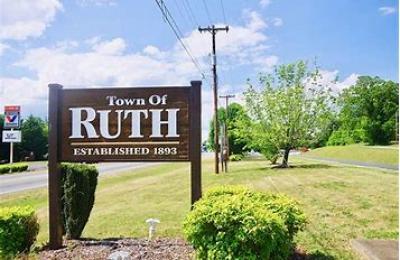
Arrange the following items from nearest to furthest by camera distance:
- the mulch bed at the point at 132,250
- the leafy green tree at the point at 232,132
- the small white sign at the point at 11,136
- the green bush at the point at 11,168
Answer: the mulch bed at the point at 132,250 < the green bush at the point at 11,168 < the small white sign at the point at 11,136 < the leafy green tree at the point at 232,132

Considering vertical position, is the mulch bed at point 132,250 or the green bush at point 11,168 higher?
the mulch bed at point 132,250

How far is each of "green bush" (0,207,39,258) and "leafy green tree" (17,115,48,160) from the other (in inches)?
1888

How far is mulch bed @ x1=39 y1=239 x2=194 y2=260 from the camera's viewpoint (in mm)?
4719

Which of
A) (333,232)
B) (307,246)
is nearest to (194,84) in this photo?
(307,246)

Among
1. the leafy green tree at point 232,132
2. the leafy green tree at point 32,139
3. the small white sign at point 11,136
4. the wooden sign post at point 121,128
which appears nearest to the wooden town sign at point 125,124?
the wooden sign post at point 121,128

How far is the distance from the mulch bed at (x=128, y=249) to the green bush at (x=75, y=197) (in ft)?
0.77

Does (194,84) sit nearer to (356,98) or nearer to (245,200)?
(245,200)

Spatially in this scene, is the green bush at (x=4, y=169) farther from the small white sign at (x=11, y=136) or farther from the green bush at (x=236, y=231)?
the green bush at (x=236, y=231)

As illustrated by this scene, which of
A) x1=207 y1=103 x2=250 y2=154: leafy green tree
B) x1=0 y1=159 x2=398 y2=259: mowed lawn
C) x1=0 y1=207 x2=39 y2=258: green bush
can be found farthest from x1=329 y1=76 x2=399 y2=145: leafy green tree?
x1=0 y1=207 x2=39 y2=258: green bush

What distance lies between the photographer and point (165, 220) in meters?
7.64

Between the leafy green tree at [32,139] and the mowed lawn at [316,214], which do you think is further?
the leafy green tree at [32,139]

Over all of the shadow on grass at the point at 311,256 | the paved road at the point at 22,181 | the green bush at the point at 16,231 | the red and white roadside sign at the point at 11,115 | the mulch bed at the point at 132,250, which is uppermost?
the red and white roadside sign at the point at 11,115

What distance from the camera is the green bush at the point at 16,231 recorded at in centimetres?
494

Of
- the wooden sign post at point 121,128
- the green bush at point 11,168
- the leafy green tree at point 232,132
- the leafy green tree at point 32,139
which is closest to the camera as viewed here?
the wooden sign post at point 121,128
